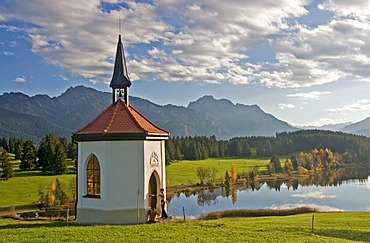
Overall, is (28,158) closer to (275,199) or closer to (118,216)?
(275,199)

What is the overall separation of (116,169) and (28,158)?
72.3 meters

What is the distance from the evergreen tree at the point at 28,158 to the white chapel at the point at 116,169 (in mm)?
69809

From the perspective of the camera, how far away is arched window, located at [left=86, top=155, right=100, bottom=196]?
80.9 feet

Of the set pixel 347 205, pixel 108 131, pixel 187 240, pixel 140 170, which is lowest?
pixel 347 205

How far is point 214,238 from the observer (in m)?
17.4

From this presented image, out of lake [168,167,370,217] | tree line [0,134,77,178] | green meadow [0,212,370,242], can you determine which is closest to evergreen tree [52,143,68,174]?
tree line [0,134,77,178]

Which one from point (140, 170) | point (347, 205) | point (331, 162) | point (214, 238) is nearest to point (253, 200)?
point (347, 205)

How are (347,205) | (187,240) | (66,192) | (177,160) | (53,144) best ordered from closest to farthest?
1. (187,240)
2. (347,205)
3. (66,192)
4. (53,144)
5. (177,160)

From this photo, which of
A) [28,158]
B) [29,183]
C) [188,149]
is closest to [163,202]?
[29,183]

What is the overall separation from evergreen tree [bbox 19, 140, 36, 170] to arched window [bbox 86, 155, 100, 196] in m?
70.1

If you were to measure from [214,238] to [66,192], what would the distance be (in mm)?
59376

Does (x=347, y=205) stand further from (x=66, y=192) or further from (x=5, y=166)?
(x=5, y=166)

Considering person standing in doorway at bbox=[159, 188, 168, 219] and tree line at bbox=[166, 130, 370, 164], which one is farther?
tree line at bbox=[166, 130, 370, 164]

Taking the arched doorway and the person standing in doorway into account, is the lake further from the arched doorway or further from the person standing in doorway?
the person standing in doorway
